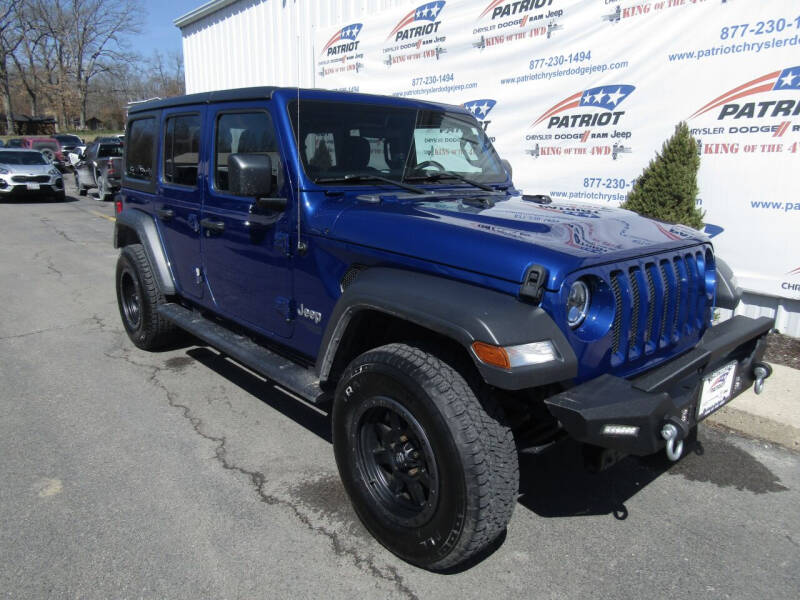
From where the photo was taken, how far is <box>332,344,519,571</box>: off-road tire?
223cm

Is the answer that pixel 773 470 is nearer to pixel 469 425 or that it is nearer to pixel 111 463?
pixel 469 425

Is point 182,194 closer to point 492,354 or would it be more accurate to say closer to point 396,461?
point 396,461

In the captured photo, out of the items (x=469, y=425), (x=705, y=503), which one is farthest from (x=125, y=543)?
(x=705, y=503)

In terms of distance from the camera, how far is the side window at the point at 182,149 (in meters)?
4.08

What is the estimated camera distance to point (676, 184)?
5711 mm

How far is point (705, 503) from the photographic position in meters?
3.13

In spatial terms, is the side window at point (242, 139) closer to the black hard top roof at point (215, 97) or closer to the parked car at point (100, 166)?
the black hard top roof at point (215, 97)

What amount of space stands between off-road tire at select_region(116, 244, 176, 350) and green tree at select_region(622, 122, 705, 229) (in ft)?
14.5

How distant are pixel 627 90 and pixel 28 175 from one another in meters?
17.1

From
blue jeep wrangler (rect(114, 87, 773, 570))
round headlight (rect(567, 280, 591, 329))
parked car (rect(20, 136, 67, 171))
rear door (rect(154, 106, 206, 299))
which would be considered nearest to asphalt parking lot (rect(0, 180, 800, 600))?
blue jeep wrangler (rect(114, 87, 773, 570))

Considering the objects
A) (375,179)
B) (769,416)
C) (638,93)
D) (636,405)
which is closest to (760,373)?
(769,416)

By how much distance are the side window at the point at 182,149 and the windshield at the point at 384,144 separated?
1094mm

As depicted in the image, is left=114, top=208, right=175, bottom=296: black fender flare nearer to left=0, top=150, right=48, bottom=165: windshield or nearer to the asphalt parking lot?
the asphalt parking lot

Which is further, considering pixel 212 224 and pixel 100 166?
pixel 100 166
